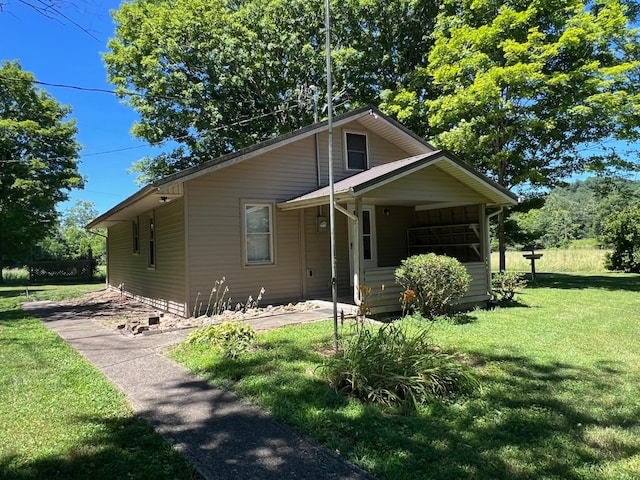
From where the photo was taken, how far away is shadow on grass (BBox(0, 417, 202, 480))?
2830mm

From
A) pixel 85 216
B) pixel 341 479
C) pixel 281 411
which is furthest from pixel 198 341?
pixel 85 216

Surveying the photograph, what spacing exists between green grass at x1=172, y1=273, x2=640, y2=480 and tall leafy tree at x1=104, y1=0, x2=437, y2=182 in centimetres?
1615

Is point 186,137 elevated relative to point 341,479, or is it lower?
elevated

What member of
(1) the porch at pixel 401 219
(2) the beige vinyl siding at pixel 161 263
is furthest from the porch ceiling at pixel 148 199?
(1) the porch at pixel 401 219

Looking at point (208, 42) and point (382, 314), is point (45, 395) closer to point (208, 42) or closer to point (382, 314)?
point (382, 314)

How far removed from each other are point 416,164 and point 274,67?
1424 cm

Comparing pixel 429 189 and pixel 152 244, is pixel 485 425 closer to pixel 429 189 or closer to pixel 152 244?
pixel 429 189

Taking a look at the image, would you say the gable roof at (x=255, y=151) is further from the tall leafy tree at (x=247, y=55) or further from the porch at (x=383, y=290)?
the tall leafy tree at (x=247, y=55)

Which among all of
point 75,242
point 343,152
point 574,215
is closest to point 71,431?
point 343,152

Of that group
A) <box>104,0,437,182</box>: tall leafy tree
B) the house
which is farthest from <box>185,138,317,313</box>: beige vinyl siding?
<box>104,0,437,182</box>: tall leafy tree

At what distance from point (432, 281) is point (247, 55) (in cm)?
1612

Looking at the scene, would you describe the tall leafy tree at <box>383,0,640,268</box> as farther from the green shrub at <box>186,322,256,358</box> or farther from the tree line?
the green shrub at <box>186,322,256,358</box>

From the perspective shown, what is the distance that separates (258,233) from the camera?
10.2 metres

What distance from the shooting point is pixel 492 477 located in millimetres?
2787
